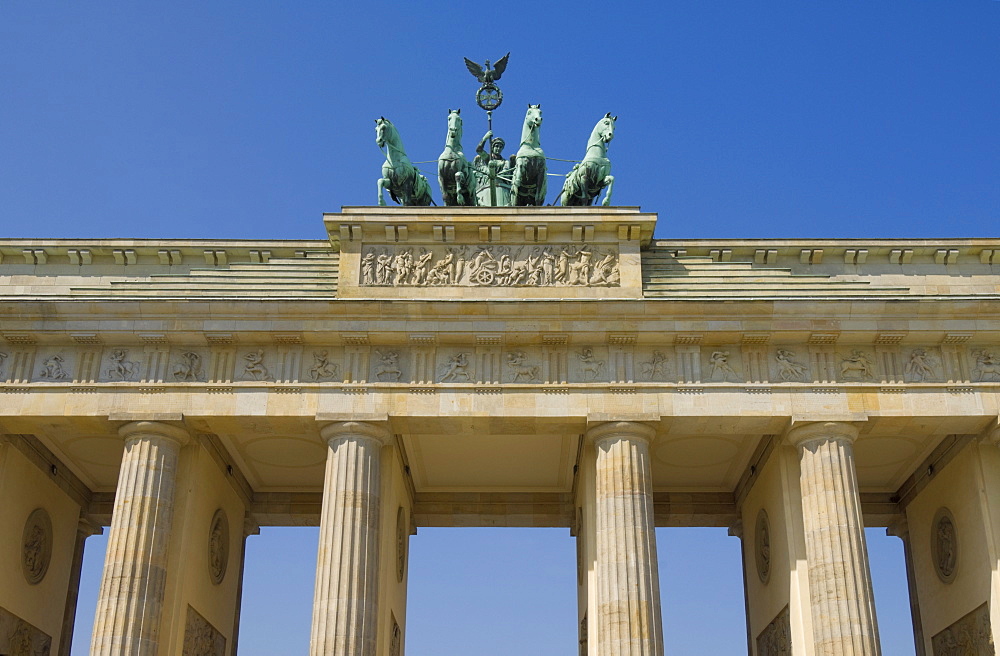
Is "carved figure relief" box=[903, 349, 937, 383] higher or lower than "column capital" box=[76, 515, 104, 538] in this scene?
higher

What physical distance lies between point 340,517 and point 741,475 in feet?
39.6

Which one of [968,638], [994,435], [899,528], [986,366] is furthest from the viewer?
Answer: [899,528]

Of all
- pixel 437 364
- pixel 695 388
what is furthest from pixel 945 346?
pixel 437 364

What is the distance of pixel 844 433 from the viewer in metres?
23.6

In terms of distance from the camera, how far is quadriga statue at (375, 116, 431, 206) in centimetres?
2764

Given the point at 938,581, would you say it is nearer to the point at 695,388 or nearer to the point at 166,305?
the point at 695,388

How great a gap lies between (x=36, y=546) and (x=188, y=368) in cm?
705

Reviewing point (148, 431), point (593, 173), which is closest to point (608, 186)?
point (593, 173)

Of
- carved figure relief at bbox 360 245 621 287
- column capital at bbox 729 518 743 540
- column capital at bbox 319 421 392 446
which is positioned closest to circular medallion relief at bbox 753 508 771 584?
column capital at bbox 729 518 743 540

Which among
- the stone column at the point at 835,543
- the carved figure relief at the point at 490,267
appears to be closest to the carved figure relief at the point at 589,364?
the carved figure relief at the point at 490,267

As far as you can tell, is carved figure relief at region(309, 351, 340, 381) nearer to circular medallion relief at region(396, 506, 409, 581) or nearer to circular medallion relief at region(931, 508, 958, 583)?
circular medallion relief at region(396, 506, 409, 581)

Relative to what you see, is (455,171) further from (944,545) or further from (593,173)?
(944,545)

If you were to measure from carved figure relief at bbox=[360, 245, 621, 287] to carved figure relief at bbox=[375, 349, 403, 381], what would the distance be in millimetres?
1880

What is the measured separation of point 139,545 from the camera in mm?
22625
